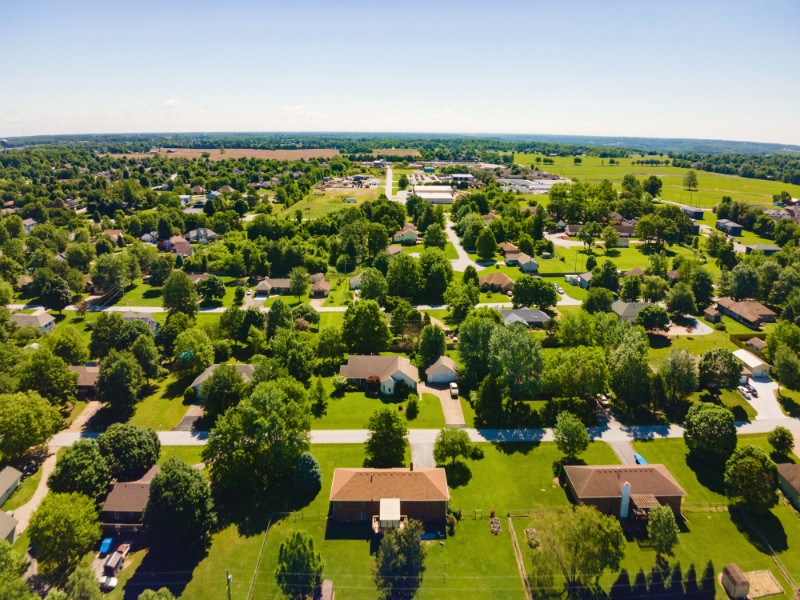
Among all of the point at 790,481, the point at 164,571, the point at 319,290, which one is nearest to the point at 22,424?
the point at 164,571

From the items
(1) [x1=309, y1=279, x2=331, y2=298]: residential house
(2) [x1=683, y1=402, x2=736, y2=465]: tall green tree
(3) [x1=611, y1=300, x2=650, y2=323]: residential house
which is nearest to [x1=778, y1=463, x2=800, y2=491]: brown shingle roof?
(2) [x1=683, y1=402, x2=736, y2=465]: tall green tree

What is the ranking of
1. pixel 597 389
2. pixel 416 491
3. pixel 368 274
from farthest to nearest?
pixel 368 274, pixel 597 389, pixel 416 491

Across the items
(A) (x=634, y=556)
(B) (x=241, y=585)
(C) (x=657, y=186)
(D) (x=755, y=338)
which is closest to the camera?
(B) (x=241, y=585)

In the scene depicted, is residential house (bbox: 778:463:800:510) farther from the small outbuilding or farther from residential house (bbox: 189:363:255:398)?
residential house (bbox: 189:363:255:398)

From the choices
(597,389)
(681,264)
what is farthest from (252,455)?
(681,264)

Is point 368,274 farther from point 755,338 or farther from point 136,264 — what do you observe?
point 755,338

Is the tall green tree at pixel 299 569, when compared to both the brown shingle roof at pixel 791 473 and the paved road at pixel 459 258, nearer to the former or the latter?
the brown shingle roof at pixel 791 473

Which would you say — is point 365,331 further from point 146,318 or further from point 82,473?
point 146,318
